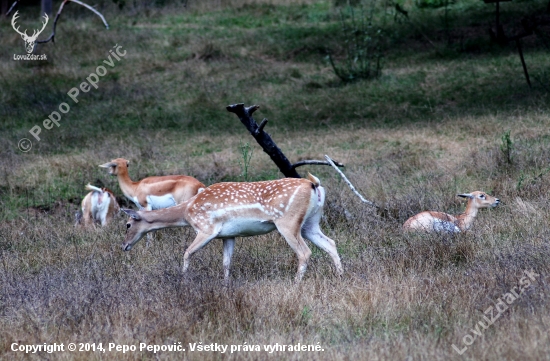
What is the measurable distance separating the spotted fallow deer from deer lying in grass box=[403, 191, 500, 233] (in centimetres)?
292

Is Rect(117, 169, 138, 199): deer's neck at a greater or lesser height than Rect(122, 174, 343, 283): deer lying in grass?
lesser

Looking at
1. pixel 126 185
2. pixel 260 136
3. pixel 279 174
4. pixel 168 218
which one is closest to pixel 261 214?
pixel 168 218

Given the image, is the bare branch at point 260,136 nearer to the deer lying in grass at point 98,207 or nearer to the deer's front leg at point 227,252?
the deer's front leg at point 227,252

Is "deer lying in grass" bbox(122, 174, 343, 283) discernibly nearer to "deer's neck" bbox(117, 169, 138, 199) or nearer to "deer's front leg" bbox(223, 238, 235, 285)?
"deer's front leg" bbox(223, 238, 235, 285)

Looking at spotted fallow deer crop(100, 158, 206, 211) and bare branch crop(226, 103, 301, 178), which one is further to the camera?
spotted fallow deer crop(100, 158, 206, 211)

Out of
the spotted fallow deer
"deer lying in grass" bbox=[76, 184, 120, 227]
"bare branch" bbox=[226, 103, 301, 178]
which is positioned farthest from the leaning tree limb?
"deer lying in grass" bbox=[76, 184, 120, 227]

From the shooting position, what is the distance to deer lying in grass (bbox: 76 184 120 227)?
1069 cm

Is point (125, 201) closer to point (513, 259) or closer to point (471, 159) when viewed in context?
point (471, 159)

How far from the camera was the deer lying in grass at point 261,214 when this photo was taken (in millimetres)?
7434

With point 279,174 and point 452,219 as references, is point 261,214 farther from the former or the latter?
point 279,174

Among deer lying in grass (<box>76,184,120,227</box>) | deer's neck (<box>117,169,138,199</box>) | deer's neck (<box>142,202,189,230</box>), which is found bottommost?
deer lying in grass (<box>76,184,120,227</box>)

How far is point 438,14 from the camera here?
22.8 m

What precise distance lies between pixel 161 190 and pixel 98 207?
100 cm

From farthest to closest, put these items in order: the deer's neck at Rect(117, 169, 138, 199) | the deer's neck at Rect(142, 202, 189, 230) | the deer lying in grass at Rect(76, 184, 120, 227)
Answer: the deer's neck at Rect(117, 169, 138, 199) → the deer lying in grass at Rect(76, 184, 120, 227) → the deer's neck at Rect(142, 202, 189, 230)
